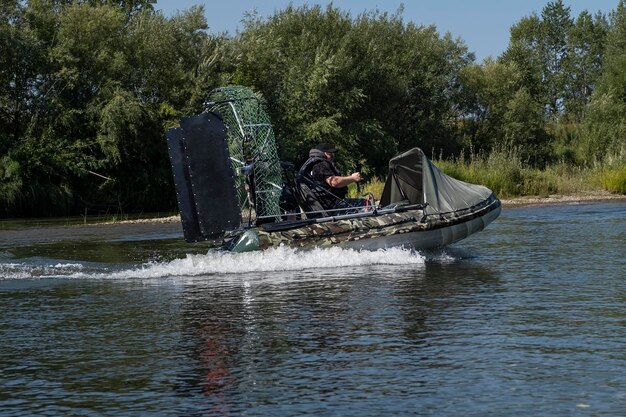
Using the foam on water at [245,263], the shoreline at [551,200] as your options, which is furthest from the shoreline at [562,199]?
the foam on water at [245,263]

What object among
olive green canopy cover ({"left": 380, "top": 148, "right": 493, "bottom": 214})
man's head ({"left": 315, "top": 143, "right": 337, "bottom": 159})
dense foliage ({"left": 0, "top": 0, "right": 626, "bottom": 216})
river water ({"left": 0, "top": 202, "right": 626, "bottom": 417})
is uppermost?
dense foliage ({"left": 0, "top": 0, "right": 626, "bottom": 216})

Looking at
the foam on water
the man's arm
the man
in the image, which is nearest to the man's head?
the man

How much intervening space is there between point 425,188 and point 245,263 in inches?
120

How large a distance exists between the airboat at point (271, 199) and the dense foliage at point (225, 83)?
19.8 meters

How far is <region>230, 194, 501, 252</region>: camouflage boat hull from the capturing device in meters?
15.0

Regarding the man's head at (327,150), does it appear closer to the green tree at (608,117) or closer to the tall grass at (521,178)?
the tall grass at (521,178)

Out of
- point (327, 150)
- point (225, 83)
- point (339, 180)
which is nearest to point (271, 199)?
point (339, 180)

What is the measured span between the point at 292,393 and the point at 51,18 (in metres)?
36.7

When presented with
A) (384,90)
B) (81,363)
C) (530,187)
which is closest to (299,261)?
(81,363)

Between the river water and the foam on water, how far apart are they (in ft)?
0.08

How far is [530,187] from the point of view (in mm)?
35188

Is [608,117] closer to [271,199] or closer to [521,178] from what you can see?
[521,178]

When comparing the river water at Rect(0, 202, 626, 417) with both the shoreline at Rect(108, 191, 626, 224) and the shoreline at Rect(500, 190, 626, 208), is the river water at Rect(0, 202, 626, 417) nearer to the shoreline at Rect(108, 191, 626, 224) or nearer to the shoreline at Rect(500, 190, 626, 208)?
the shoreline at Rect(108, 191, 626, 224)

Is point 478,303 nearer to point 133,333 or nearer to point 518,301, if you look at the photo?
point 518,301
